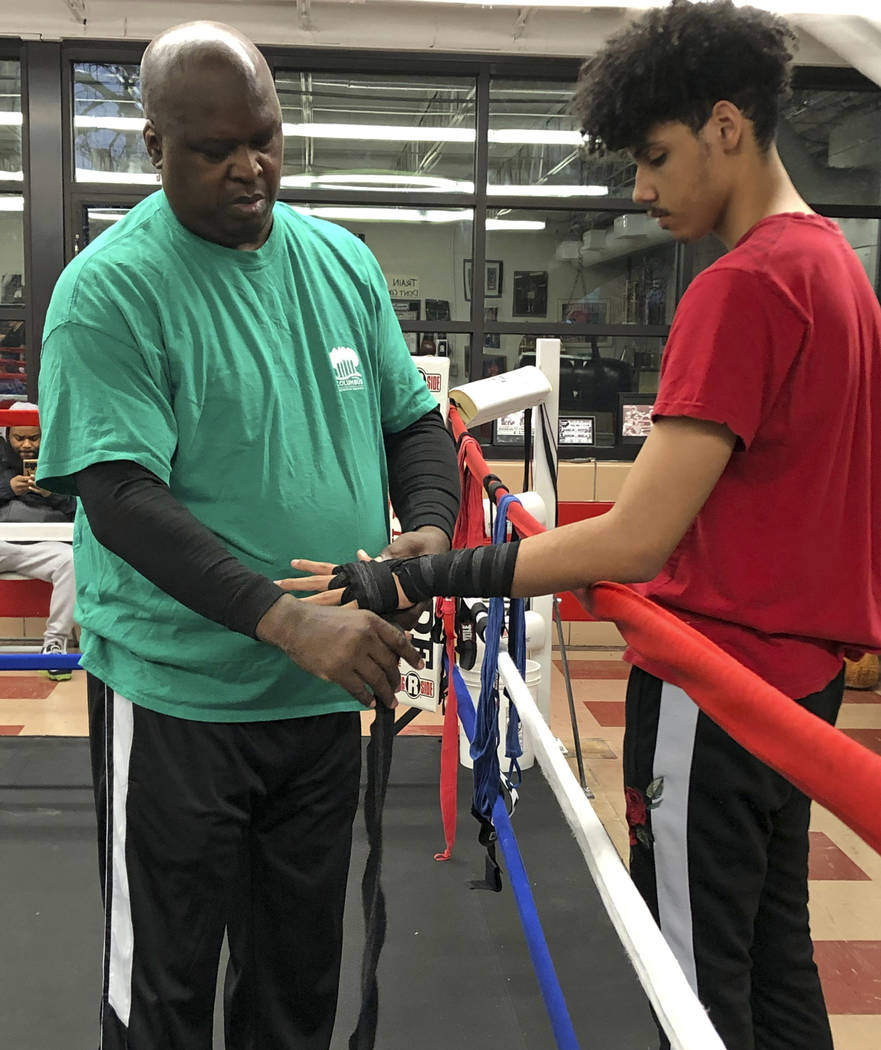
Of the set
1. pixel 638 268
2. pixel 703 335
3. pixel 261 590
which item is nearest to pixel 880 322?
pixel 703 335

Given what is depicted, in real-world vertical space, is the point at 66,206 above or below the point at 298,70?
below

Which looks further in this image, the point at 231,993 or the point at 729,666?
the point at 231,993

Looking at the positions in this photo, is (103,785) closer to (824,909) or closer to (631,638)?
(631,638)

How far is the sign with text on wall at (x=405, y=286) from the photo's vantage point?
525cm

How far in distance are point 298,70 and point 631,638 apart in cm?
470

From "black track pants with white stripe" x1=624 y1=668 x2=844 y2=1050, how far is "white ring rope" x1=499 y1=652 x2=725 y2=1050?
0.11 m

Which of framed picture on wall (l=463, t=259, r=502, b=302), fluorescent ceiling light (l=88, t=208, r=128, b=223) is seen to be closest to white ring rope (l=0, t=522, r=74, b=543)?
fluorescent ceiling light (l=88, t=208, r=128, b=223)

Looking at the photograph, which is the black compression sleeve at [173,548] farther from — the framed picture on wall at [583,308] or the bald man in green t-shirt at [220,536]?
the framed picture on wall at [583,308]

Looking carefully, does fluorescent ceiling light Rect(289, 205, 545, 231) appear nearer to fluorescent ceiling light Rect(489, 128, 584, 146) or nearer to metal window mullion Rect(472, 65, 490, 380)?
metal window mullion Rect(472, 65, 490, 380)

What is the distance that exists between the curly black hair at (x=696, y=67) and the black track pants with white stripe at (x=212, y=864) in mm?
Result: 799

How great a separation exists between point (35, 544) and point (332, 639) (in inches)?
156

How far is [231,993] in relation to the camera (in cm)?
130

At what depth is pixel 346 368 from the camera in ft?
3.93

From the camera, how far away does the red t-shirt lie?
946mm
